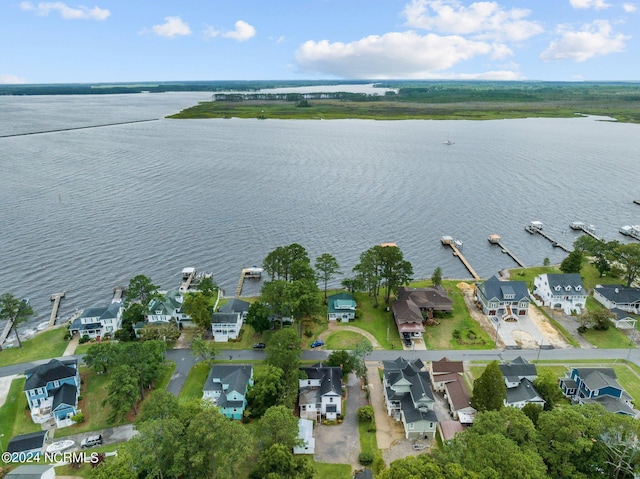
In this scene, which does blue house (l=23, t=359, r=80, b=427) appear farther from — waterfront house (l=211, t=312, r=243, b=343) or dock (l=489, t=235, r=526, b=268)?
dock (l=489, t=235, r=526, b=268)

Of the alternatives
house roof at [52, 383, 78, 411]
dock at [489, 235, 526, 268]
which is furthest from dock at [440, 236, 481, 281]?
house roof at [52, 383, 78, 411]

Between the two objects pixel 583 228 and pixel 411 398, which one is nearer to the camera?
pixel 411 398

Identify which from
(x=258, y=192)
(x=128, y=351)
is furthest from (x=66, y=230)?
(x=128, y=351)

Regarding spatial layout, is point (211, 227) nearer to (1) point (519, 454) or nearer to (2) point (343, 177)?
(2) point (343, 177)

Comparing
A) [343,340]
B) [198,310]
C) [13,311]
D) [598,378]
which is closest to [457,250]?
[343,340]

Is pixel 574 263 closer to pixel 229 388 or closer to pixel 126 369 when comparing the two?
pixel 229 388
